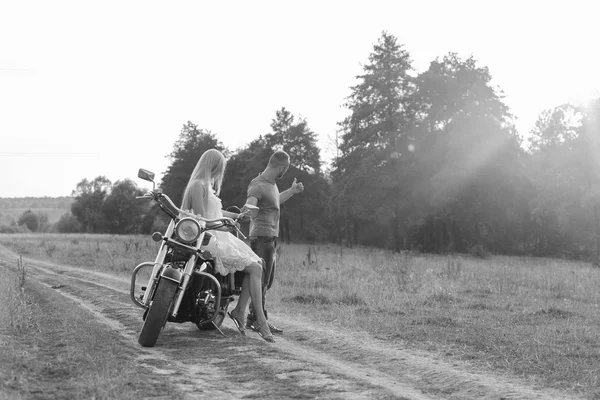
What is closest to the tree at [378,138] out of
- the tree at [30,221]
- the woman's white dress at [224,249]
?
the woman's white dress at [224,249]

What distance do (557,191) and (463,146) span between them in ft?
20.0

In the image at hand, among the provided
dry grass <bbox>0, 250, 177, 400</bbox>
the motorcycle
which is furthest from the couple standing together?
dry grass <bbox>0, 250, 177, 400</bbox>

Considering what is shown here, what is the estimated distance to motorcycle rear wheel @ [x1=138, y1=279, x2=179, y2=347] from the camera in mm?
6641

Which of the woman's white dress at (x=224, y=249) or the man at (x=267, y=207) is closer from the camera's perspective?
the woman's white dress at (x=224, y=249)

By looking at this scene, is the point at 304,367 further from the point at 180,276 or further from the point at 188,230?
Result: the point at 188,230

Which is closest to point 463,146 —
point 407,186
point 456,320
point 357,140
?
point 407,186

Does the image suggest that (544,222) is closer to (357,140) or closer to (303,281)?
(357,140)

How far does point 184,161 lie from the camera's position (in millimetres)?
61188

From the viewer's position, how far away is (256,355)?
6.59 m

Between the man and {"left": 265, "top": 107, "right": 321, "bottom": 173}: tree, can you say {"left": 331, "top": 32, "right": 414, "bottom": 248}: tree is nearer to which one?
{"left": 265, "top": 107, "right": 321, "bottom": 173}: tree

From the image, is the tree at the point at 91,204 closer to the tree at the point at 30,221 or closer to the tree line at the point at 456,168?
the tree at the point at 30,221

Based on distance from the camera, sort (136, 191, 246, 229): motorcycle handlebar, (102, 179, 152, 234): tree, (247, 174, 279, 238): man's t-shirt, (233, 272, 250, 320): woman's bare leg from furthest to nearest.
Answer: (102, 179, 152, 234): tree → (247, 174, 279, 238): man's t-shirt → (233, 272, 250, 320): woman's bare leg → (136, 191, 246, 229): motorcycle handlebar

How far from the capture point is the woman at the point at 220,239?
7399mm

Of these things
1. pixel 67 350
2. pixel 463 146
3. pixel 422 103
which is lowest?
pixel 67 350
